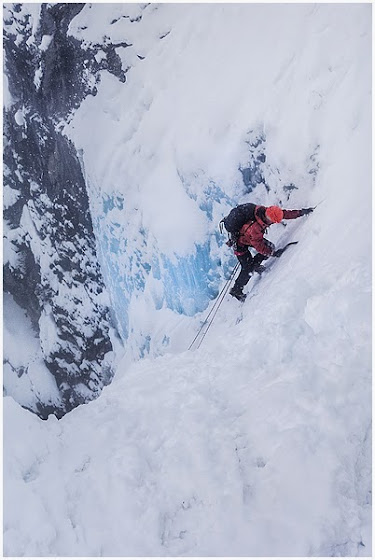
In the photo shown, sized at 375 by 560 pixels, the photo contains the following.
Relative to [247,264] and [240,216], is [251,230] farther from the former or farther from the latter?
[247,264]

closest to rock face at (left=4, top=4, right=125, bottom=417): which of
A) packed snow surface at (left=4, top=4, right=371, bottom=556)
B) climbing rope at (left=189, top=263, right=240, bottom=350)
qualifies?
packed snow surface at (left=4, top=4, right=371, bottom=556)

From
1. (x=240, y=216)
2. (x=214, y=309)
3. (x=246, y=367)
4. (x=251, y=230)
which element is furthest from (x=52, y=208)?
(x=246, y=367)

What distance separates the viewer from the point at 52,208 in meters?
12.2

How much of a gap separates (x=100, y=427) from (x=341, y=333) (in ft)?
7.90

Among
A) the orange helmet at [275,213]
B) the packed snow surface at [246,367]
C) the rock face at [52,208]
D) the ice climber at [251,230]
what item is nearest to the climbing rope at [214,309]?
the packed snow surface at [246,367]

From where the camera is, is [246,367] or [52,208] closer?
[246,367]

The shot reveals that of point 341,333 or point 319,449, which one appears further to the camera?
point 341,333

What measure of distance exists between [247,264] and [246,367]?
192 centimetres

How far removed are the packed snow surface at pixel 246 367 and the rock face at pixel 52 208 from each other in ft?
11.4

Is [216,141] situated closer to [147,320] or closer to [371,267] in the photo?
[147,320]

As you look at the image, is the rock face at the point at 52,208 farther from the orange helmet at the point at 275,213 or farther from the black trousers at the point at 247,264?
the orange helmet at the point at 275,213

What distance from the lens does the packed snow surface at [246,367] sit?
325 cm

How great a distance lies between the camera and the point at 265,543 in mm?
3049

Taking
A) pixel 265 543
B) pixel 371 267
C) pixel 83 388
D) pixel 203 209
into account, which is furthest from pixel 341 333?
pixel 83 388
